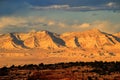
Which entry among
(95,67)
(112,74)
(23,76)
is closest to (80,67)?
(95,67)

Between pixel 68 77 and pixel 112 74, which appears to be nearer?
pixel 68 77

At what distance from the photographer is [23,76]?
10488cm

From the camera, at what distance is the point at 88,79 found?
99562 mm

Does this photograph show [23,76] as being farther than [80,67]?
No

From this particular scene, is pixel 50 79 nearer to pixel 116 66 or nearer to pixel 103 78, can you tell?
pixel 103 78

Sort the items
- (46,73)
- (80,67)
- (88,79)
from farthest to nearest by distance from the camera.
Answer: (80,67) < (46,73) < (88,79)

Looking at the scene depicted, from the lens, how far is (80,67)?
11794 centimetres

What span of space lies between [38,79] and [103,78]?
15.9m

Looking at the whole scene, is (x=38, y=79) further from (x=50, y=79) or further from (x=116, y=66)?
(x=116, y=66)

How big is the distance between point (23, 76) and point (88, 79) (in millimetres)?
16707

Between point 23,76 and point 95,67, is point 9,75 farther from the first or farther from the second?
point 95,67

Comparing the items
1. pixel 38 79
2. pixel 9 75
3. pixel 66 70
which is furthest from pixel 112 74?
pixel 9 75

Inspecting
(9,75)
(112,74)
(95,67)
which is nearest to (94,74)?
(112,74)

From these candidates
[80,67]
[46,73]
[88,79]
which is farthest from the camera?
[80,67]
